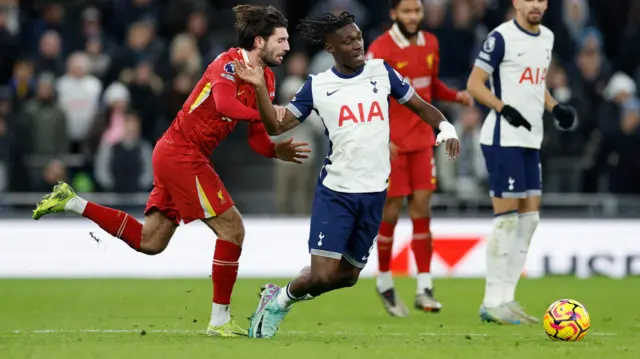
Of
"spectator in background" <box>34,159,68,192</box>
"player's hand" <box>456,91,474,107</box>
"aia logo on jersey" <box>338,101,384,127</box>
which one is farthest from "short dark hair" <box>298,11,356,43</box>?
"spectator in background" <box>34,159,68,192</box>

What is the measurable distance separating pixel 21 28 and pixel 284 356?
13460 millimetres

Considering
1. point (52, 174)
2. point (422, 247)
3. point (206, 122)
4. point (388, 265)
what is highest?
point (206, 122)

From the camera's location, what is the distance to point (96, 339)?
9.79 meters

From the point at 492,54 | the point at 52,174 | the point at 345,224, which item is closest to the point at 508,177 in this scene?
the point at 492,54

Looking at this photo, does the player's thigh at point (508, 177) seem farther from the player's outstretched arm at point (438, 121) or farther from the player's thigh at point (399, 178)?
the player's outstretched arm at point (438, 121)

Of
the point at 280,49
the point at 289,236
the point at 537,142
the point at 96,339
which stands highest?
the point at 280,49

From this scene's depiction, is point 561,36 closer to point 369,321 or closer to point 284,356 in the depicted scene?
point 369,321

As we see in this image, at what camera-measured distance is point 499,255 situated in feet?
37.7

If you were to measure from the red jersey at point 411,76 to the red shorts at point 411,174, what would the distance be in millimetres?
82

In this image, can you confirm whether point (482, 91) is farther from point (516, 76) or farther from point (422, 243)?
point (422, 243)

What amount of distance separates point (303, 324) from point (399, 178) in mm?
1974

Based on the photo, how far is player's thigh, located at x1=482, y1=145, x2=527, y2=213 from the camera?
449 inches

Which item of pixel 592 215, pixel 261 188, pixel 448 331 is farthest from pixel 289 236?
pixel 448 331

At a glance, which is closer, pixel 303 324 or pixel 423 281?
pixel 303 324
